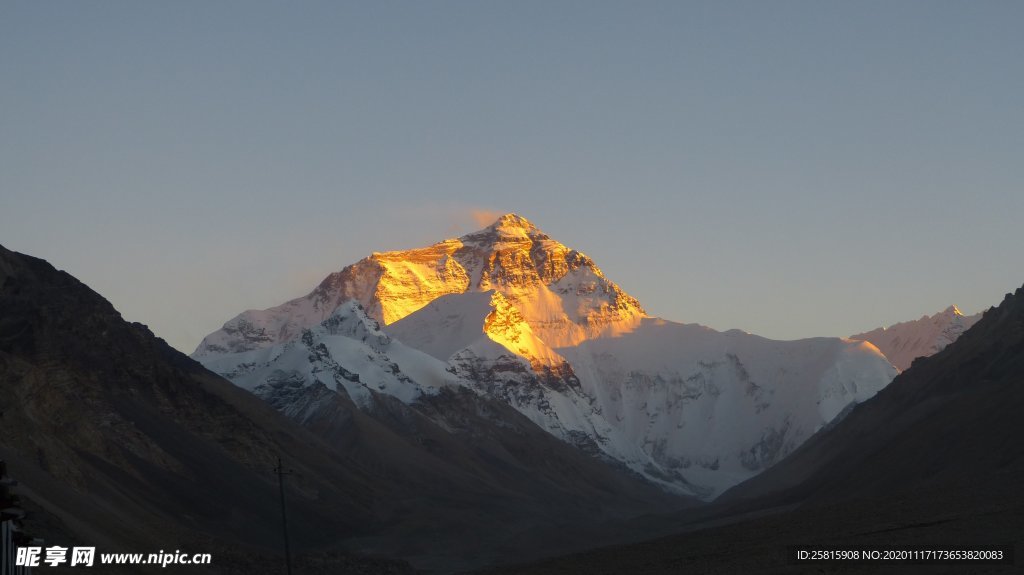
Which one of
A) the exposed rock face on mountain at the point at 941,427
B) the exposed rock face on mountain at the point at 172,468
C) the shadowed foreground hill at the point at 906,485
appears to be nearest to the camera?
the shadowed foreground hill at the point at 906,485

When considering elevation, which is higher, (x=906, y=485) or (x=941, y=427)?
(x=941, y=427)

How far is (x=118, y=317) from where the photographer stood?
158 metres

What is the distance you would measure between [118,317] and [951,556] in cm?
11859

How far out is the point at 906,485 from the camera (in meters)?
116

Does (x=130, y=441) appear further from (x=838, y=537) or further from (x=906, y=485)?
(x=838, y=537)

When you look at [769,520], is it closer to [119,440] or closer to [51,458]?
[51,458]

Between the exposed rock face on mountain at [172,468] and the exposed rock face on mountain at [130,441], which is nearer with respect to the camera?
the exposed rock face on mountain at [172,468]

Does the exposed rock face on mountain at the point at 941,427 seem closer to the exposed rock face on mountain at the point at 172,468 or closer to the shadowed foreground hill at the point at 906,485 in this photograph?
the shadowed foreground hill at the point at 906,485

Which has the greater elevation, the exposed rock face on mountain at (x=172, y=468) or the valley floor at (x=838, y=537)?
the exposed rock face on mountain at (x=172, y=468)

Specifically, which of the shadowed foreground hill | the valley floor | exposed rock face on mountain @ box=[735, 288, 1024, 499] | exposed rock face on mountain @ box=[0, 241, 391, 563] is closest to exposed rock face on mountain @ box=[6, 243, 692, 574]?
exposed rock face on mountain @ box=[0, 241, 391, 563]

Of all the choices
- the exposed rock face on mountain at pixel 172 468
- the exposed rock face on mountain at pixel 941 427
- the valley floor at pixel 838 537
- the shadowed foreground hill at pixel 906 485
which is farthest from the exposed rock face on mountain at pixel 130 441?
the exposed rock face on mountain at pixel 941 427

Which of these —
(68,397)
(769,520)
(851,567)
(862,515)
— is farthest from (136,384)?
(851,567)

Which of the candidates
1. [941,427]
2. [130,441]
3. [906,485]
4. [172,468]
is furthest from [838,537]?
[130,441]

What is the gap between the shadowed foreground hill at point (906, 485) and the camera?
66000 millimetres
